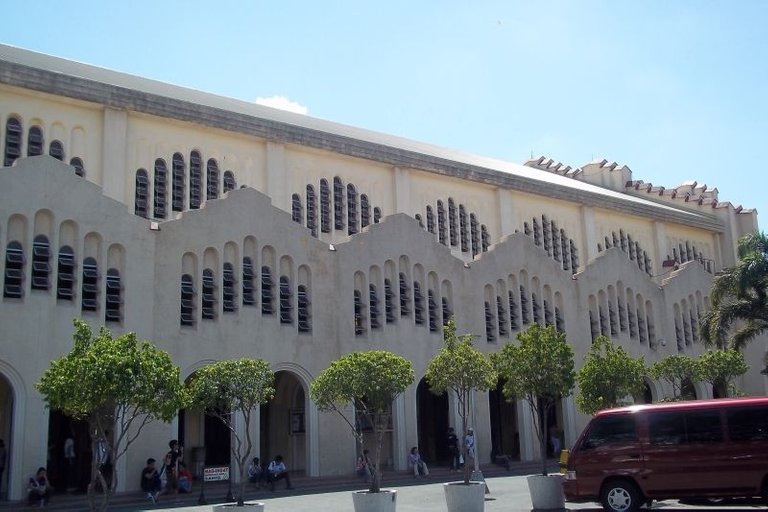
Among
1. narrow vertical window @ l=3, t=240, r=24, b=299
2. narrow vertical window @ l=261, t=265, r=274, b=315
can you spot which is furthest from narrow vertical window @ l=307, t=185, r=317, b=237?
narrow vertical window @ l=3, t=240, r=24, b=299

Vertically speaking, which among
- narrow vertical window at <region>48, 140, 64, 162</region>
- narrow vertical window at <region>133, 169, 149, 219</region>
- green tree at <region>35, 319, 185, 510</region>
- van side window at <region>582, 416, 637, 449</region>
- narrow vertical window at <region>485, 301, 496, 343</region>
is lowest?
van side window at <region>582, 416, 637, 449</region>

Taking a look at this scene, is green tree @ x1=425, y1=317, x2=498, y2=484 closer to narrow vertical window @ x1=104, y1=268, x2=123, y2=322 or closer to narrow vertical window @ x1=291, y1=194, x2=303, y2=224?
narrow vertical window @ x1=104, y1=268, x2=123, y2=322

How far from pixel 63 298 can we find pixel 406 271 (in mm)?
12061

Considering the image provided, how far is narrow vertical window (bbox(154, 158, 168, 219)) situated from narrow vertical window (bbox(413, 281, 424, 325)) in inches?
366

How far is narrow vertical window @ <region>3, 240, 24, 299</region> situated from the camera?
21.6 metres

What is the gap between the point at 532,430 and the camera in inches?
1272

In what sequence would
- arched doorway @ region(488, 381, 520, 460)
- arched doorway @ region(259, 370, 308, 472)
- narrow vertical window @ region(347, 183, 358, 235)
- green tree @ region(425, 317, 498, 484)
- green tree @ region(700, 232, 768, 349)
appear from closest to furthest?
green tree @ region(425, 317, 498, 484), arched doorway @ region(259, 370, 308, 472), narrow vertical window @ region(347, 183, 358, 235), arched doorway @ region(488, 381, 520, 460), green tree @ region(700, 232, 768, 349)

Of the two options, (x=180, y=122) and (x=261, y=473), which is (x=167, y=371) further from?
(x=180, y=122)

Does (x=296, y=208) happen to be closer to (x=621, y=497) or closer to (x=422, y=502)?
(x=422, y=502)

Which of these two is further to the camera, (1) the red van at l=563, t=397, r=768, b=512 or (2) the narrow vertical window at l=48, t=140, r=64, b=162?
(2) the narrow vertical window at l=48, t=140, r=64, b=162

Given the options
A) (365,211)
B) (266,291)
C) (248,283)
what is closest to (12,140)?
(248,283)

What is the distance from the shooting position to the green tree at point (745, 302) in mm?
35594

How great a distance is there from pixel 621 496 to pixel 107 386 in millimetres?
9634

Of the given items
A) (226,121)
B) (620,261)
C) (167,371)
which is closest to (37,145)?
(226,121)
